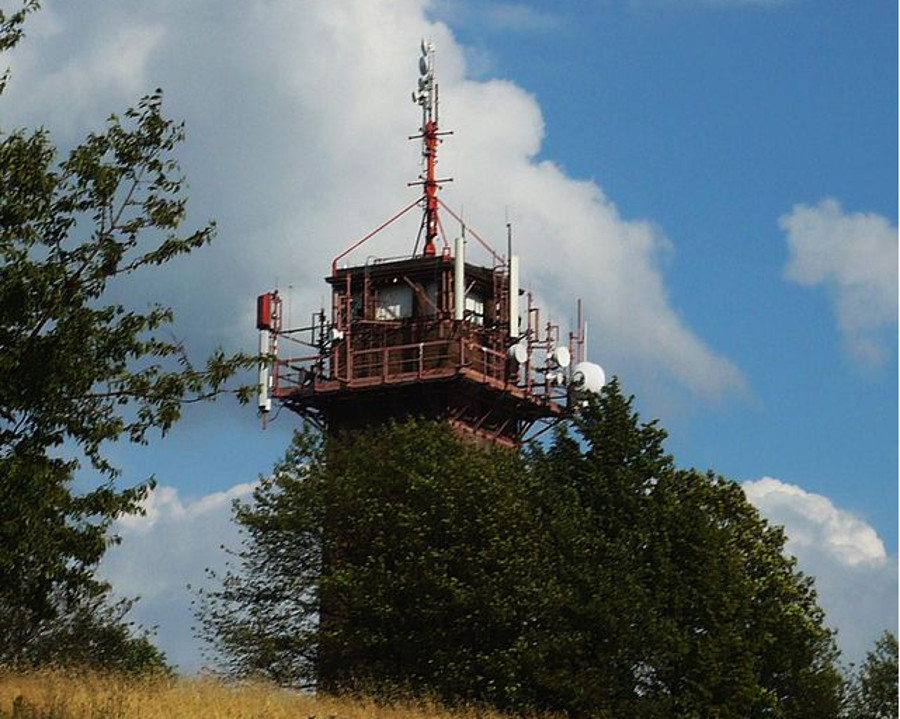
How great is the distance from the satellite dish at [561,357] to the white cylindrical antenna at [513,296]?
7.20ft

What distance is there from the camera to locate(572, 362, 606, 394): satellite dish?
7900 cm

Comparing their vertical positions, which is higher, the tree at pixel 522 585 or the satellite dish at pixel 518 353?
the satellite dish at pixel 518 353

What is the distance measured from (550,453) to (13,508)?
39563 millimetres

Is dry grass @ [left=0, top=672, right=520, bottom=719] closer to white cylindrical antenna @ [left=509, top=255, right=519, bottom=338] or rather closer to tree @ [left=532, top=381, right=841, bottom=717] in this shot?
tree @ [left=532, top=381, right=841, bottom=717]

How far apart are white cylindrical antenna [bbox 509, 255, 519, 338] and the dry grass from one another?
105 ft

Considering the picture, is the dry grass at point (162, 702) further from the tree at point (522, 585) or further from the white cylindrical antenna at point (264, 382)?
the white cylindrical antenna at point (264, 382)

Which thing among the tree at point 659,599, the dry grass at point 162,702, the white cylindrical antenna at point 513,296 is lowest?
the dry grass at point 162,702

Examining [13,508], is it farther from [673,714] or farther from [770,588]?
[770,588]

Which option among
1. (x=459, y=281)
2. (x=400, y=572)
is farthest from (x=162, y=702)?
(x=459, y=281)

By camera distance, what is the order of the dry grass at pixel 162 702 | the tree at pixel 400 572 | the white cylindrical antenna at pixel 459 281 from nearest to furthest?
the dry grass at pixel 162 702
the tree at pixel 400 572
the white cylindrical antenna at pixel 459 281

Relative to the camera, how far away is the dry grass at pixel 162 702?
35.2 metres

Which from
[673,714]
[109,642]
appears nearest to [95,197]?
[673,714]

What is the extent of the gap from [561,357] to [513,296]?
4.05 meters

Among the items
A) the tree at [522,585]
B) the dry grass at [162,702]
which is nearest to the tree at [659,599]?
the tree at [522,585]
